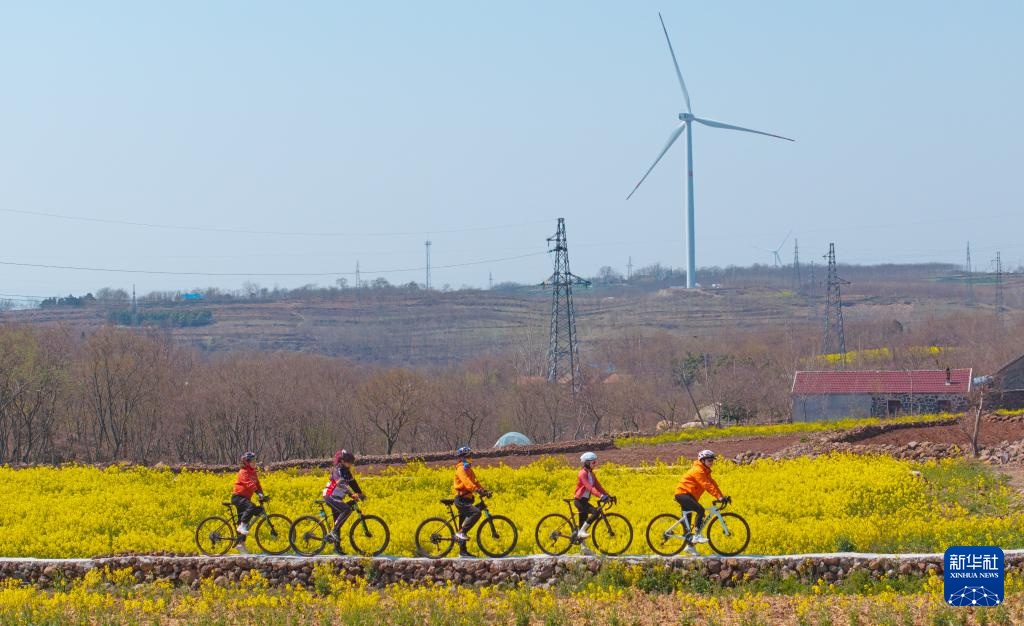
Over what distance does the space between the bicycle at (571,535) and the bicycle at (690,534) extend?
56 cm

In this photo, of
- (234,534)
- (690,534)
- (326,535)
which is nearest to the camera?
(690,534)

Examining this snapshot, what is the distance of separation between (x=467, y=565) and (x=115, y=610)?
18.8 ft

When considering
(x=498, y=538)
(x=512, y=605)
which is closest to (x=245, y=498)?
(x=498, y=538)

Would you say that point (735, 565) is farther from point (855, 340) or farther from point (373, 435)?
point (855, 340)

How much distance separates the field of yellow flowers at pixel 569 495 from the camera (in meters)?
22.9

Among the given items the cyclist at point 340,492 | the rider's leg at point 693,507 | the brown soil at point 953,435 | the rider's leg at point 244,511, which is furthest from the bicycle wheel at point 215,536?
the brown soil at point 953,435

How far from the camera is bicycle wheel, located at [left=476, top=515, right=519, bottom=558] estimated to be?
859 inches

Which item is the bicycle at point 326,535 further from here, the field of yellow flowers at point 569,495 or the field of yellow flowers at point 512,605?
the field of yellow flowers at point 512,605

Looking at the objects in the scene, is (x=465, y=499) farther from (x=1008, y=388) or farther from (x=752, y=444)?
(x=1008, y=388)

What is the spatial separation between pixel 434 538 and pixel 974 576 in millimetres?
8902

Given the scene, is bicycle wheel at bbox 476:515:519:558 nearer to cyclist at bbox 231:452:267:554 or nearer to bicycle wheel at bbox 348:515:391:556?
bicycle wheel at bbox 348:515:391:556

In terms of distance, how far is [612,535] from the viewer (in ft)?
72.3

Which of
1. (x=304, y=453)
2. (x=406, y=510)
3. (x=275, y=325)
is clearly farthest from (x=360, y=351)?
(x=406, y=510)

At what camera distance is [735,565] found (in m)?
20.5
